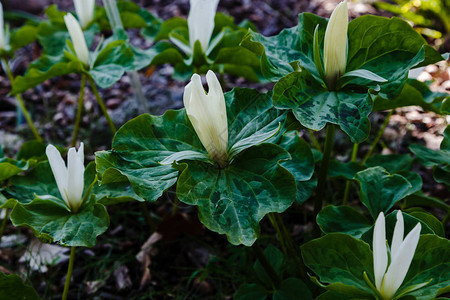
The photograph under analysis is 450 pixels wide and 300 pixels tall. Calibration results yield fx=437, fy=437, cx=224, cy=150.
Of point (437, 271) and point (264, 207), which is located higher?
point (264, 207)

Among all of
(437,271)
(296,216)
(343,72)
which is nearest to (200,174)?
(343,72)

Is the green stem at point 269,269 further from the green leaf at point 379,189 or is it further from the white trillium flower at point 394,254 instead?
the white trillium flower at point 394,254

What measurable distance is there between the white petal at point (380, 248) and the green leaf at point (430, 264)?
119mm

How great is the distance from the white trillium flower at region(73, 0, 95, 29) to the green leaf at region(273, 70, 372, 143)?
142 centimetres

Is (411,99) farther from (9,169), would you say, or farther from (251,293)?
(9,169)

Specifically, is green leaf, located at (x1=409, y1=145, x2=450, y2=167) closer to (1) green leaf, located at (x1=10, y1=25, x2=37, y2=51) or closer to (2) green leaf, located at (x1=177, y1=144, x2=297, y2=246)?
(2) green leaf, located at (x1=177, y1=144, x2=297, y2=246)

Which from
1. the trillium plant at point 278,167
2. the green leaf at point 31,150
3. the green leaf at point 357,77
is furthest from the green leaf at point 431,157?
the green leaf at point 31,150

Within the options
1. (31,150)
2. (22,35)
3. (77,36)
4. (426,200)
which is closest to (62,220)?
(31,150)

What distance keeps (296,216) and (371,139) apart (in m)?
0.79

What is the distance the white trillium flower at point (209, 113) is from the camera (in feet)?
3.97

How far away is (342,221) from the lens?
4.67ft

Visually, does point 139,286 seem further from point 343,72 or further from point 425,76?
point 425,76

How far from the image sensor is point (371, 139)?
2.68m

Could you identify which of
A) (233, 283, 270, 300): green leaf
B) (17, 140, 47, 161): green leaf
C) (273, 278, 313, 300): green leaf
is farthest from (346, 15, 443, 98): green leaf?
(17, 140, 47, 161): green leaf
